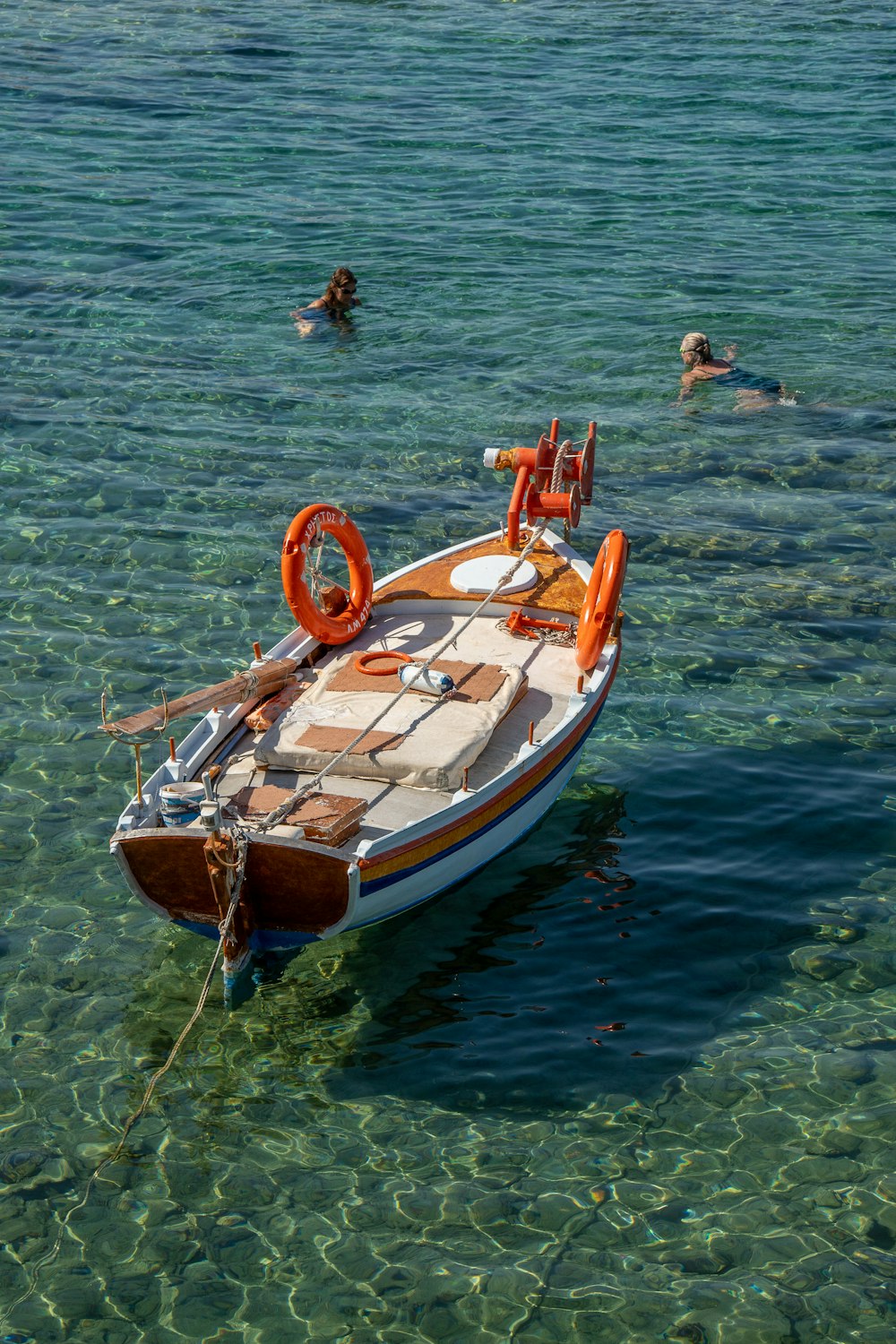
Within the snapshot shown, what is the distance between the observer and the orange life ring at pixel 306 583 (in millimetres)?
11250

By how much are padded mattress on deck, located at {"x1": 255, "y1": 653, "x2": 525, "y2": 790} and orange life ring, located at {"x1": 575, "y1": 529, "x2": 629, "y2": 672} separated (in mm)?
802

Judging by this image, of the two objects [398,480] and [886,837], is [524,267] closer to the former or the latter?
[398,480]

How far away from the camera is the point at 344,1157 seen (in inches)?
332

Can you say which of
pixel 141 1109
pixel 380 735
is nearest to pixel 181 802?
pixel 380 735

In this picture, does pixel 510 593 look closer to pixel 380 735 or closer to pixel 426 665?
pixel 426 665

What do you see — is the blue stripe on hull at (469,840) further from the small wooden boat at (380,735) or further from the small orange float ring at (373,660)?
the small orange float ring at (373,660)

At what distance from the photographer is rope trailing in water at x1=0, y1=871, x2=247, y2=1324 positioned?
7742mm

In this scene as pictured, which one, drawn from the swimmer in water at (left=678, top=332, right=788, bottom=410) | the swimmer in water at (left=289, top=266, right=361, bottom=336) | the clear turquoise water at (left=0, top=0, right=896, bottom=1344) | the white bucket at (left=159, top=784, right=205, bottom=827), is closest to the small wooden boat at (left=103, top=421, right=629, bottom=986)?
the white bucket at (left=159, top=784, right=205, bottom=827)

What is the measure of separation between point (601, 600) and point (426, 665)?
1.54 m

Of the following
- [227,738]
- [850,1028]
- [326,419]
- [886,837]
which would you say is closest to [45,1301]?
[227,738]

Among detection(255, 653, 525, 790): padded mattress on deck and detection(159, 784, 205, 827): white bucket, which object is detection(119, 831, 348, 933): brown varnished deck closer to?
detection(159, 784, 205, 827): white bucket

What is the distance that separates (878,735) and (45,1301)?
26.8 ft

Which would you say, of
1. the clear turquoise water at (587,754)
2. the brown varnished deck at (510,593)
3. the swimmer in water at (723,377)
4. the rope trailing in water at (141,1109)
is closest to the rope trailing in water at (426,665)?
the brown varnished deck at (510,593)

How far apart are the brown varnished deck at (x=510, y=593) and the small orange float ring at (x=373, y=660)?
4.23 feet
